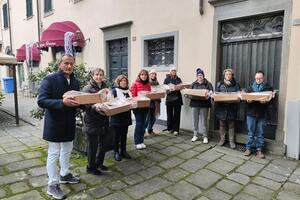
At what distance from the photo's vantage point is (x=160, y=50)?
6871 mm

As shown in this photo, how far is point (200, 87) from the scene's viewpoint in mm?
5152

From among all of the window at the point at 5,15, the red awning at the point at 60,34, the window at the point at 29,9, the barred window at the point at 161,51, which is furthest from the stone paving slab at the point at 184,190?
the window at the point at 5,15

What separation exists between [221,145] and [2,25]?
59.7 feet

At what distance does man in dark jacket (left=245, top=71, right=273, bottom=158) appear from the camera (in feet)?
14.4

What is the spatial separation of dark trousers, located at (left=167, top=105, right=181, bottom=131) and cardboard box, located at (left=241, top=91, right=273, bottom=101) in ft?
5.94

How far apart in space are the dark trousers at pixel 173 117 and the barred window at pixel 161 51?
4.39 ft

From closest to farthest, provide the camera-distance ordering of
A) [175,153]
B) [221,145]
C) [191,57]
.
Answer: [175,153] → [221,145] → [191,57]

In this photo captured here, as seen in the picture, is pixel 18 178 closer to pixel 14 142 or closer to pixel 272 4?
pixel 14 142

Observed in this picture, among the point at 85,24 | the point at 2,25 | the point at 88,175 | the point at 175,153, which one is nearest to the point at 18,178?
the point at 88,175

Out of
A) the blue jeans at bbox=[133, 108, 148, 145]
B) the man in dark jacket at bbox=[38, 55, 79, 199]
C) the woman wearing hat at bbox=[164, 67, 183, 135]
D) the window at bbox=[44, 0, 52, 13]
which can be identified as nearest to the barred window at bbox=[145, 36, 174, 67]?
the woman wearing hat at bbox=[164, 67, 183, 135]

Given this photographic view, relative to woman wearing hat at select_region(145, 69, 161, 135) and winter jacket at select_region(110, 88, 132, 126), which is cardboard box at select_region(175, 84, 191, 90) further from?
winter jacket at select_region(110, 88, 132, 126)

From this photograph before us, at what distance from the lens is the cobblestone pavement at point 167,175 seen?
3.22 m

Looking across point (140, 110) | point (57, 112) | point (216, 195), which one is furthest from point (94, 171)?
point (216, 195)

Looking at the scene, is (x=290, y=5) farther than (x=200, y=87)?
No
